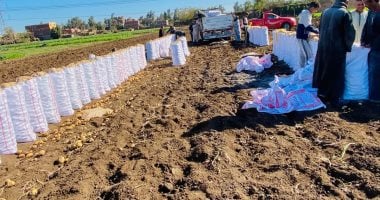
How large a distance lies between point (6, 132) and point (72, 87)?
2.78 metres

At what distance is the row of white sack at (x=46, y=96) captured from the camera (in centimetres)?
716

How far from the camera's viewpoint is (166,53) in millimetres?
22578

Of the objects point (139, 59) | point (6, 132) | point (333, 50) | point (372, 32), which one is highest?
point (372, 32)

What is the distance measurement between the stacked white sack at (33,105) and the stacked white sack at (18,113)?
0.27 metres

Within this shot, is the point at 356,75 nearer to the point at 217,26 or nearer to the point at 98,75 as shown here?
the point at 98,75

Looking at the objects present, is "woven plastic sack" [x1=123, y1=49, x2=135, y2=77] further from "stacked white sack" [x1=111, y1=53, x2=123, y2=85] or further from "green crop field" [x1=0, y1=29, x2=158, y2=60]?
"green crop field" [x1=0, y1=29, x2=158, y2=60]

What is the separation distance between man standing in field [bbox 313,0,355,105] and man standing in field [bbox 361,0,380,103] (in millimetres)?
250

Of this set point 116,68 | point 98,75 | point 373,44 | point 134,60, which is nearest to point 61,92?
point 98,75


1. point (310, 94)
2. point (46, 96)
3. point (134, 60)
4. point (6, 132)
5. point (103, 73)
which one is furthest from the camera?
point (134, 60)

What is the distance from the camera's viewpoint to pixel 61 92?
903 centimetres

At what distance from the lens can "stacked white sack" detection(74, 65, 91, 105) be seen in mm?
10032

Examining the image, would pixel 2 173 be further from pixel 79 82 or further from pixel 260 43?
pixel 260 43

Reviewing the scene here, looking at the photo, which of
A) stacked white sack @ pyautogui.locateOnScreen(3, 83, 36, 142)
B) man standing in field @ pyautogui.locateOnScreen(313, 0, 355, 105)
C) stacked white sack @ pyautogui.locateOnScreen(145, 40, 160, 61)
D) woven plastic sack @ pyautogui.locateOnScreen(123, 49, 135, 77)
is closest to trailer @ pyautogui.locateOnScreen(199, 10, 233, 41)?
stacked white sack @ pyautogui.locateOnScreen(145, 40, 160, 61)

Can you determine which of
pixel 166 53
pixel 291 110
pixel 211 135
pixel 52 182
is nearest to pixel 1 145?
pixel 52 182
